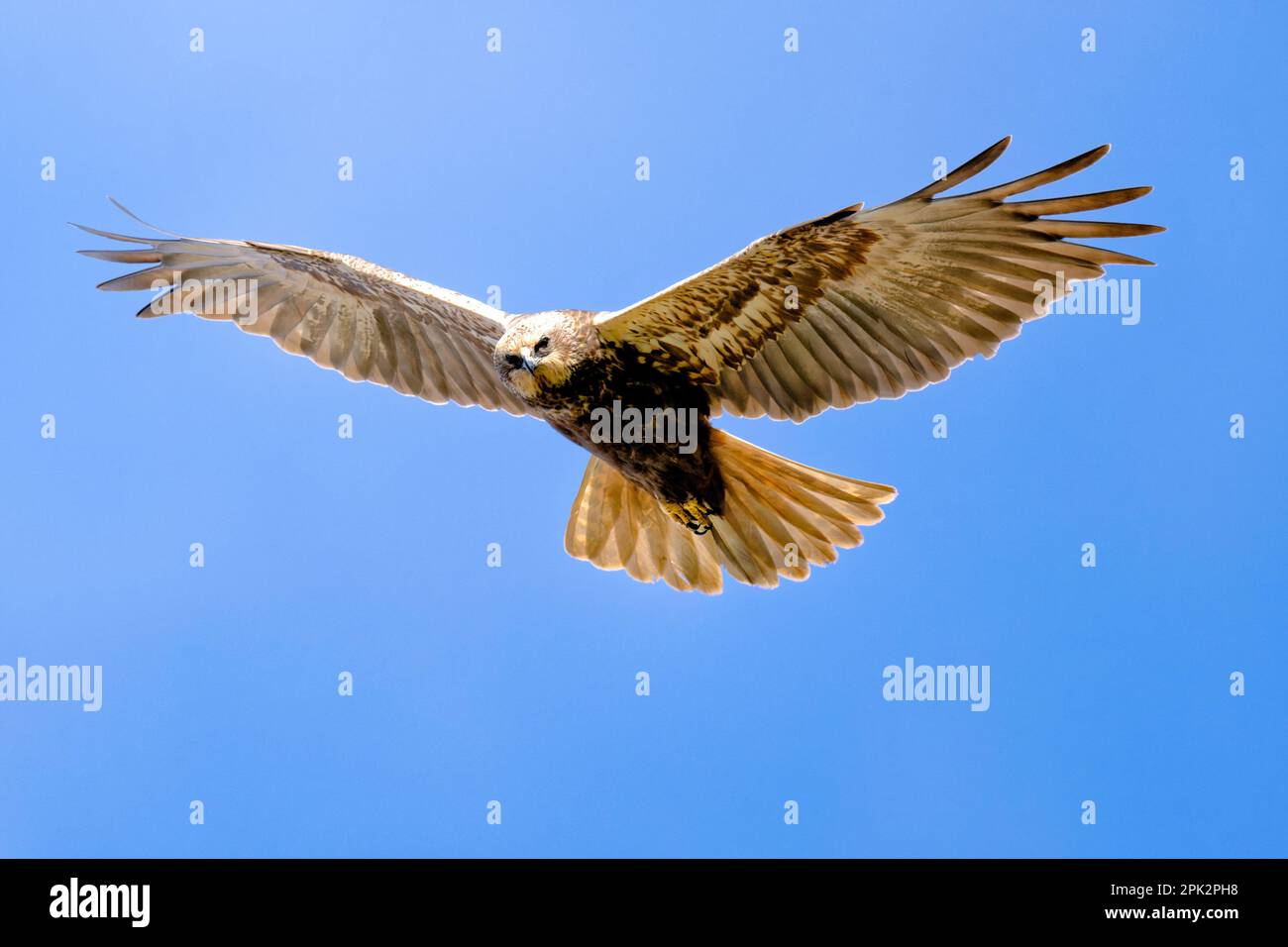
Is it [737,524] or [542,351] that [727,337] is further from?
[737,524]

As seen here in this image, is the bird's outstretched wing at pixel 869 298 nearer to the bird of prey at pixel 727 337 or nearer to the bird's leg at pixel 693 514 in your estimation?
the bird of prey at pixel 727 337

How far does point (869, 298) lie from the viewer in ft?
25.5

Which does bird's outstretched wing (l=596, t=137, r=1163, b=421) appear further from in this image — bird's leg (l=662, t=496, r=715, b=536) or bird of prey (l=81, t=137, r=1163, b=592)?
bird's leg (l=662, t=496, r=715, b=536)

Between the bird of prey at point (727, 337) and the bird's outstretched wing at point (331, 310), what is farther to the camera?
the bird's outstretched wing at point (331, 310)

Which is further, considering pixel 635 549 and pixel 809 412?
pixel 635 549

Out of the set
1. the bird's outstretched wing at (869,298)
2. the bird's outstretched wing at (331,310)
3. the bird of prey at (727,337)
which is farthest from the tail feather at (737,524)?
the bird's outstretched wing at (331,310)

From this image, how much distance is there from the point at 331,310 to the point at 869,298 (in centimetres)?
393

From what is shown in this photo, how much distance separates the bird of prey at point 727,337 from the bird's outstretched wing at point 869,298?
1cm

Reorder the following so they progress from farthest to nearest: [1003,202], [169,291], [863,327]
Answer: [169,291] → [863,327] → [1003,202]

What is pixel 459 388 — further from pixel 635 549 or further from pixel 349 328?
pixel 635 549

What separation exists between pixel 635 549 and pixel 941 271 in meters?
2.82

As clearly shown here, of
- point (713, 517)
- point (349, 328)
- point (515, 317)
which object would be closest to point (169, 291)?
point (349, 328)

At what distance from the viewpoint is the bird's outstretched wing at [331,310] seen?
9.14 metres

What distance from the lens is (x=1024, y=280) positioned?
7.40m
